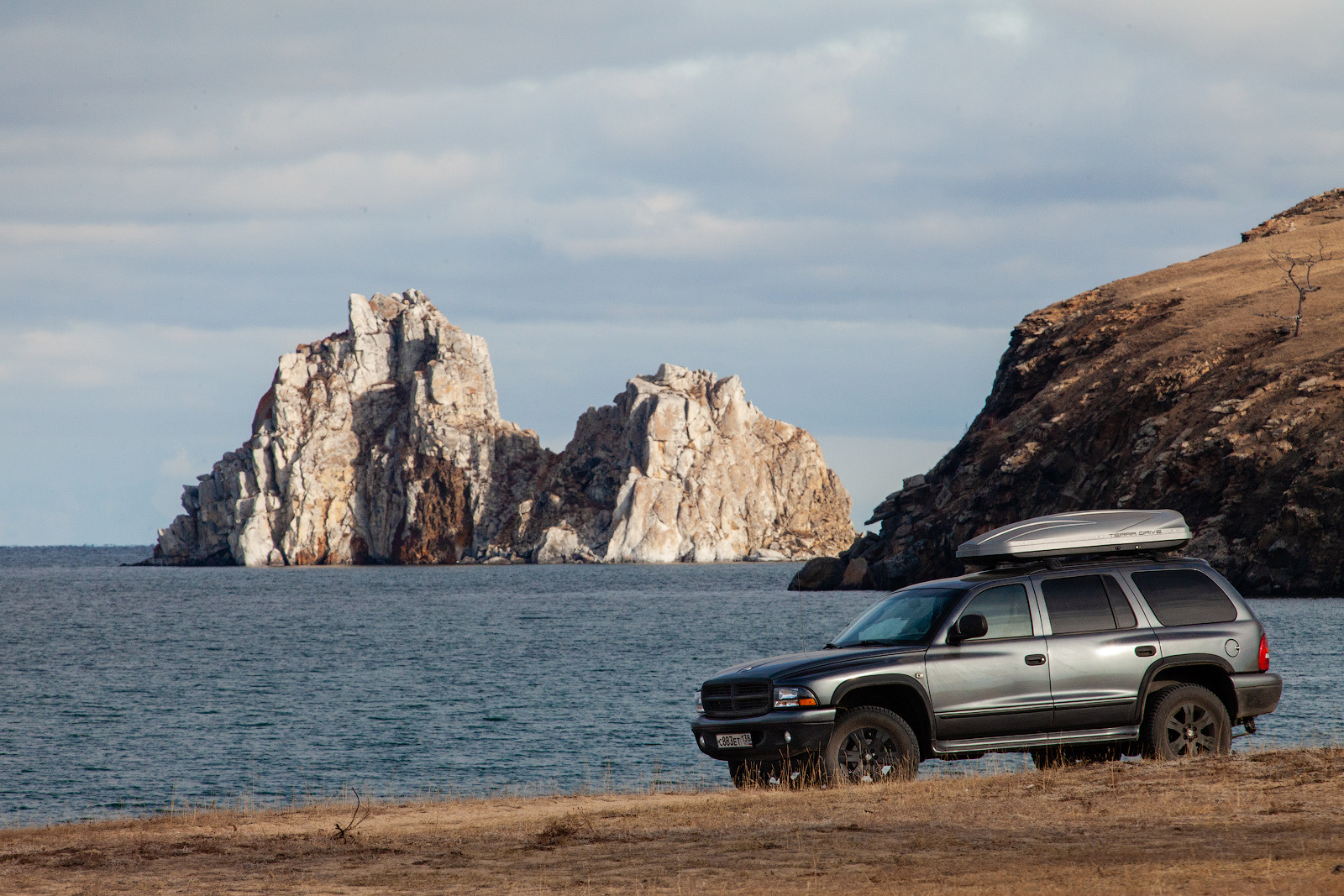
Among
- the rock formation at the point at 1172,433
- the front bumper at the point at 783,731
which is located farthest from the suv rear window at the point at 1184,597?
the rock formation at the point at 1172,433

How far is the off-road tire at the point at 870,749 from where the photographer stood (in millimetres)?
12328

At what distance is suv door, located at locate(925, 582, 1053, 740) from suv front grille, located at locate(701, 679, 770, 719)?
166 centimetres

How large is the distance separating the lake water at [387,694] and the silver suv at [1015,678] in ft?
16.0

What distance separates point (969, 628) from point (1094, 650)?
145 cm

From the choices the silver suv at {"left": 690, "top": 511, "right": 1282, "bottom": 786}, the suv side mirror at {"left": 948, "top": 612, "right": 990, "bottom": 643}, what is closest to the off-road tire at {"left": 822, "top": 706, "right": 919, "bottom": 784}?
the silver suv at {"left": 690, "top": 511, "right": 1282, "bottom": 786}

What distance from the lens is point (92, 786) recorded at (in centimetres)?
2533

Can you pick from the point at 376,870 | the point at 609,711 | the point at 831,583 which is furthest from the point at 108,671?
the point at 831,583

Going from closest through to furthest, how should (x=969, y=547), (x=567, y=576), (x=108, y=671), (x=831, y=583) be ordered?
(x=969, y=547), (x=108, y=671), (x=831, y=583), (x=567, y=576)

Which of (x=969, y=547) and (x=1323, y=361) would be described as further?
(x=1323, y=361)

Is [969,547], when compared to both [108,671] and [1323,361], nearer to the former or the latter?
[108,671]

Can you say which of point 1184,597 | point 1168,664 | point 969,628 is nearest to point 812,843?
point 969,628

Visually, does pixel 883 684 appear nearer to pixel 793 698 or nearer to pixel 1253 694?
pixel 793 698

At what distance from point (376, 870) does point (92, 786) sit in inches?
734

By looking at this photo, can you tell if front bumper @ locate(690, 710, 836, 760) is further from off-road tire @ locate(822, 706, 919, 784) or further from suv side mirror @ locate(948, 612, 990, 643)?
suv side mirror @ locate(948, 612, 990, 643)
